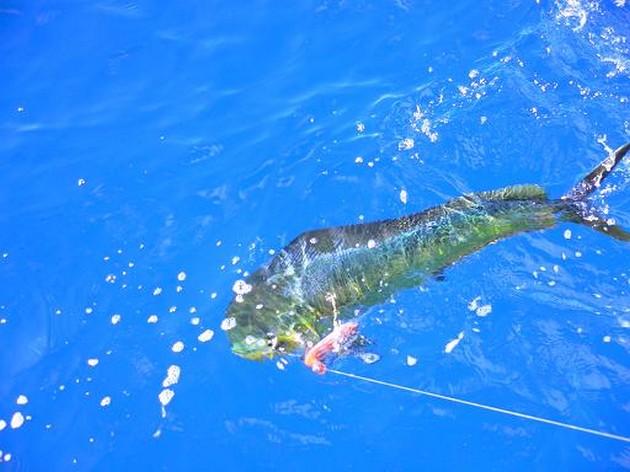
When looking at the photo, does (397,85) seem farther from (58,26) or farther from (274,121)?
(58,26)

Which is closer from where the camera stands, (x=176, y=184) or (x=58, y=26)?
(x=176, y=184)

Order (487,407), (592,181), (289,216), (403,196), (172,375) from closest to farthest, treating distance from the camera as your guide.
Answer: (487,407) < (592,181) < (172,375) < (403,196) < (289,216)

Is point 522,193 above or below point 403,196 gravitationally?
above

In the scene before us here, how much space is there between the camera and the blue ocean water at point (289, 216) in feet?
16.0

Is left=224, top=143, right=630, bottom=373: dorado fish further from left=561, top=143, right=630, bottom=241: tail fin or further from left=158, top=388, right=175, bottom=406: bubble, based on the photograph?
left=158, top=388, right=175, bottom=406: bubble

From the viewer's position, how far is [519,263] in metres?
5.23

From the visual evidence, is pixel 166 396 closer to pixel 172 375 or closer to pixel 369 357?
pixel 172 375

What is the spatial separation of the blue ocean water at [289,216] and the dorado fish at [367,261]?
22cm

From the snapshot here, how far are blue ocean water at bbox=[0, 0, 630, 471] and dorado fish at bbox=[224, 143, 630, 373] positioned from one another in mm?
223

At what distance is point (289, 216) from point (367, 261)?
1.20 meters

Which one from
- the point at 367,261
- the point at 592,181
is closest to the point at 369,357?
the point at 367,261

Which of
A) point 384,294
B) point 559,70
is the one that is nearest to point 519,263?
point 384,294

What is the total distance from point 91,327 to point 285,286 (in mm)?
1961

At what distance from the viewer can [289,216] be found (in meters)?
5.96
